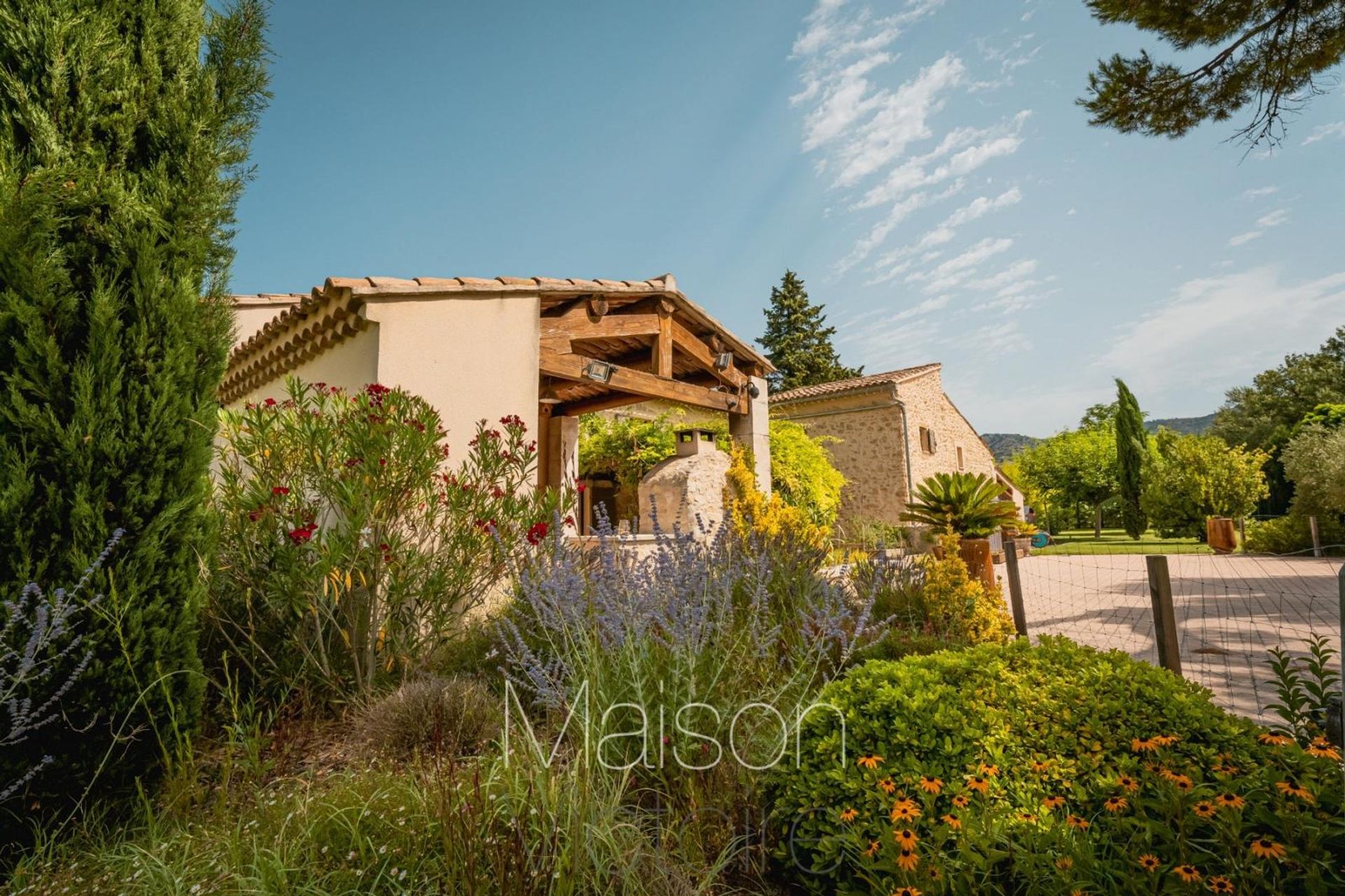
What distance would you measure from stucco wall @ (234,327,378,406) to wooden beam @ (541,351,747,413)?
160 centimetres

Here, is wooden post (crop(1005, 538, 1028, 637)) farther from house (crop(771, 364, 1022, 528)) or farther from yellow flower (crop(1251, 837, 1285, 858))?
house (crop(771, 364, 1022, 528))

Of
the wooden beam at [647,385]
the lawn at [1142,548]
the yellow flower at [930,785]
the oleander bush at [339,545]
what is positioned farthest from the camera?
the lawn at [1142,548]

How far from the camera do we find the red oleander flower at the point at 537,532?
4.08 m

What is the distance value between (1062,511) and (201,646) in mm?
31571

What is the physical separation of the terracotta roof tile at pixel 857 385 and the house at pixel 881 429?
20 millimetres

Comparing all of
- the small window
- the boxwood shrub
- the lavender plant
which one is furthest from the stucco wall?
the small window

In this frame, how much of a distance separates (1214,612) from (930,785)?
6.84m

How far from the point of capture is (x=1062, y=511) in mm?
27797

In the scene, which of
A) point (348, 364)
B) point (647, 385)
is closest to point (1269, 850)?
point (348, 364)

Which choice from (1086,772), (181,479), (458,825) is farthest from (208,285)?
(1086,772)

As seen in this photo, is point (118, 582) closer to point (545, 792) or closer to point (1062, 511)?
point (545, 792)

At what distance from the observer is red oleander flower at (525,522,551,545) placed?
408 cm

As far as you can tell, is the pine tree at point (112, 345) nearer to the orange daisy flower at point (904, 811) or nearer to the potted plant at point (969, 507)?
the orange daisy flower at point (904, 811)

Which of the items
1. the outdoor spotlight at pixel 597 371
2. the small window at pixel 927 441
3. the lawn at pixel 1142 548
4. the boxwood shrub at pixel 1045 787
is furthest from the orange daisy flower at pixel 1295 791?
the small window at pixel 927 441
